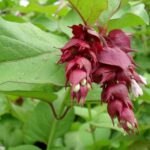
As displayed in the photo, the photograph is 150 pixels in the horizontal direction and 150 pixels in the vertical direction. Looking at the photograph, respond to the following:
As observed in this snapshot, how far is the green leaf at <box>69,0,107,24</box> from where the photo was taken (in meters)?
0.95

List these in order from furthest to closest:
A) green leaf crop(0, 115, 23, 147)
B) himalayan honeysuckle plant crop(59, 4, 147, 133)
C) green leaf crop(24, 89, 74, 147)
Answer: green leaf crop(0, 115, 23, 147) → green leaf crop(24, 89, 74, 147) → himalayan honeysuckle plant crop(59, 4, 147, 133)

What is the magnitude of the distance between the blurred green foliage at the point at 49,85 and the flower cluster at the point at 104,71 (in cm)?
9

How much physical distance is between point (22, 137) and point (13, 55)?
69cm

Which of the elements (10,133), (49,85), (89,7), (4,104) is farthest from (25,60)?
(10,133)

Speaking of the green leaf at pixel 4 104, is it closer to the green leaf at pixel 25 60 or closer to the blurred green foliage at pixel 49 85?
the blurred green foliage at pixel 49 85

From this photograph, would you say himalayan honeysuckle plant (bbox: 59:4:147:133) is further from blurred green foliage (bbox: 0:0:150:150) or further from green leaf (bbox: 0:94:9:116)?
green leaf (bbox: 0:94:9:116)

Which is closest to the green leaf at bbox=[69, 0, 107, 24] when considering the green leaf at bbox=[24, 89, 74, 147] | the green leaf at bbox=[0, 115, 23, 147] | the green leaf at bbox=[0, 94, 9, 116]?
the green leaf at bbox=[24, 89, 74, 147]

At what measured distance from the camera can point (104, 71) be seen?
850mm

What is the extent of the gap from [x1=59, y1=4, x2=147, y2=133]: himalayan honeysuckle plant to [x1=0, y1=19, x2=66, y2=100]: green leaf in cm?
8

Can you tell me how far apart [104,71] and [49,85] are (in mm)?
478

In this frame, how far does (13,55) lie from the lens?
3.05ft

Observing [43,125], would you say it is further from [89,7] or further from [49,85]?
[89,7]

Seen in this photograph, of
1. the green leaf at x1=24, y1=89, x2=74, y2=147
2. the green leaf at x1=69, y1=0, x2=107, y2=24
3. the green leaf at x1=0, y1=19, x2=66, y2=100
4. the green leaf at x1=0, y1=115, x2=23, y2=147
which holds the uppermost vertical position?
the green leaf at x1=69, y1=0, x2=107, y2=24

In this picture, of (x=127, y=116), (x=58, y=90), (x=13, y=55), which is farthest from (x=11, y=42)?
(x=58, y=90)
